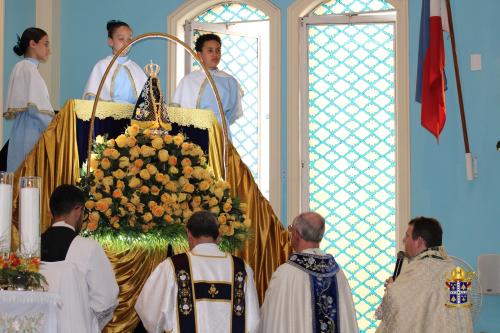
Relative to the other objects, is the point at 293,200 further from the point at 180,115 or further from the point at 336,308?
the point at 336,308

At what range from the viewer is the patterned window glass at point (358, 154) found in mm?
10703

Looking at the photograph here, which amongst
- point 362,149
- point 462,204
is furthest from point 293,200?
point 462,204

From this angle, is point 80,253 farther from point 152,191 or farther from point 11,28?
point 11,28

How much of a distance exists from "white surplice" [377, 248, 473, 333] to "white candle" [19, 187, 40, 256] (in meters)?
2.83

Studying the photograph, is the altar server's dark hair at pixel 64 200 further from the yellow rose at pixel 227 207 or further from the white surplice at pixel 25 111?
the white surplice at pixel 25 111

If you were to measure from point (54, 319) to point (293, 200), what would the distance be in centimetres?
665

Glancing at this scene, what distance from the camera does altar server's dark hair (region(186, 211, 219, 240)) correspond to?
615 cm

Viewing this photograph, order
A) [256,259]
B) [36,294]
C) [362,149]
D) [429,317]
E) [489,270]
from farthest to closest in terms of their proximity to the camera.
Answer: [362,149] → [489,270] → [256,259] → [429,317] → [36,294]

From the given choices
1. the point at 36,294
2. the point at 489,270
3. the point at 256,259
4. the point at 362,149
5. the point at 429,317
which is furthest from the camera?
the point at 362,149

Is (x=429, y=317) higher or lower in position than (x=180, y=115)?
lower

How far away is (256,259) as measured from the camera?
313 inches

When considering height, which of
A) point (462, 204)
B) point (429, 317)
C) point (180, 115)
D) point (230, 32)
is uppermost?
point (230, 32)

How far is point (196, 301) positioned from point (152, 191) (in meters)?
1.17

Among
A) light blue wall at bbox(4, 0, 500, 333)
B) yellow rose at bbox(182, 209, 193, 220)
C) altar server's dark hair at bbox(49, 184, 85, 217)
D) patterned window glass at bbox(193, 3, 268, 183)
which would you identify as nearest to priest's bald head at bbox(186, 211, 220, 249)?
altar server's dark hair at bbox(49, 184, 85, 217)
